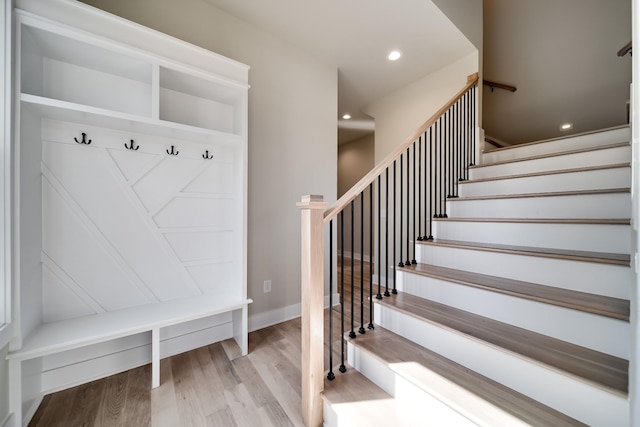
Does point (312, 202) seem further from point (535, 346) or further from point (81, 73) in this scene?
point (81, 73)

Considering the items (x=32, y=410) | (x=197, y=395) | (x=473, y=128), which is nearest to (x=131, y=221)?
(x=32, y=410)

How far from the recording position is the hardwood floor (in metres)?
1.30

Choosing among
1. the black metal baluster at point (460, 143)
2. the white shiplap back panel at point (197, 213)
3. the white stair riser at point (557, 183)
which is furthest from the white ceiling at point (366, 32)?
the white shiplap back panel at point (197, 213)

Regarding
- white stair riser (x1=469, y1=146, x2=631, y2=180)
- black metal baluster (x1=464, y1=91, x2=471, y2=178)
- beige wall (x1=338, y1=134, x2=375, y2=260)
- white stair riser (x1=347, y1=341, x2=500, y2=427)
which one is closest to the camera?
white stair riser (x1=347, y1=341, x2=500, y2=427)

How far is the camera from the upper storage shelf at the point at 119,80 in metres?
1.35

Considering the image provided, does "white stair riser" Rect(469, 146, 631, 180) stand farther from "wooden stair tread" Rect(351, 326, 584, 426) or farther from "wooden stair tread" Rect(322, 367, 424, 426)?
"wooden stair tread" Rect(322, 367, 424, 426)

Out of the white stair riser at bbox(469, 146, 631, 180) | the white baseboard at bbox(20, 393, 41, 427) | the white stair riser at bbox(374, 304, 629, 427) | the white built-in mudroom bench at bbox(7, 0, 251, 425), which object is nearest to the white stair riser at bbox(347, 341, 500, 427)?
the white stair riser at bbox(374, 304, 629, 427)

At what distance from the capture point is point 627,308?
106cm

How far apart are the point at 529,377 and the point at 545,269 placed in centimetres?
65

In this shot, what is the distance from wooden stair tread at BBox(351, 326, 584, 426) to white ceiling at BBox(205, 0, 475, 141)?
2669 millimetres

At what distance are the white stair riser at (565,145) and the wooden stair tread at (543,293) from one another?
5.00 ft

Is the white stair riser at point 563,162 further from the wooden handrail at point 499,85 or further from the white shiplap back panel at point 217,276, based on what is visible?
the white shiplap back panel at point 217,276

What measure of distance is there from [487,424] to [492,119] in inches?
172

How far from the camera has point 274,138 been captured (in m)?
2.44
